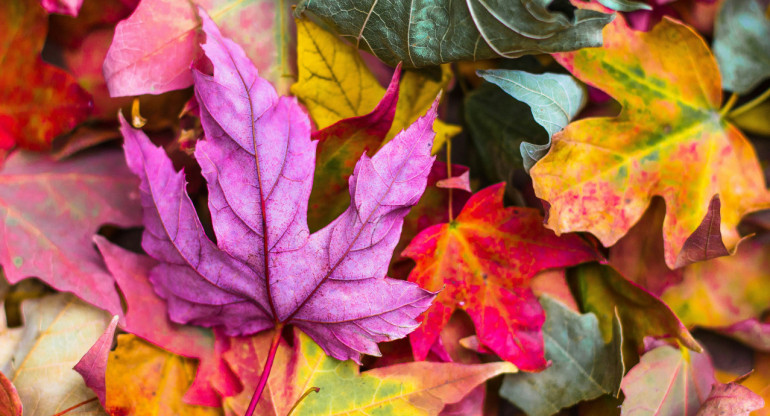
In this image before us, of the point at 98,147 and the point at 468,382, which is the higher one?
the point at 98,147

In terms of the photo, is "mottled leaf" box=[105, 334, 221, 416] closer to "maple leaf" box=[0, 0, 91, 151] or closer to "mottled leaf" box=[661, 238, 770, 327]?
"maple leaf" box=[0, 0, 91, 151]

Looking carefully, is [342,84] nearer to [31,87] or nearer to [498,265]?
[498,265]

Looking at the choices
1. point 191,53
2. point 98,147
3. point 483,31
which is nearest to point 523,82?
point 483,31

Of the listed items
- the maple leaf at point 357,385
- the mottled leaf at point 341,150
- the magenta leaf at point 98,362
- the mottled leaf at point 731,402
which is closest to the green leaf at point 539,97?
the mottled leaf at point 341,150

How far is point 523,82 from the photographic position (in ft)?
1.79

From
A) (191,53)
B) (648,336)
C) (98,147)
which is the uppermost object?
(191,53)

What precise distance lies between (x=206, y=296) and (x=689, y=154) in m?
0.57

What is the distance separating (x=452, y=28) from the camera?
0.55 metres

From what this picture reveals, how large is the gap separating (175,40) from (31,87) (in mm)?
206

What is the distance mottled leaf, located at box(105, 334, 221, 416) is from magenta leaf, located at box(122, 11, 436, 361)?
0.09 metres

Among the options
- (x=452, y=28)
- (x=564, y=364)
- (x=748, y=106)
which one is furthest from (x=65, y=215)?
(x=748, y=106)

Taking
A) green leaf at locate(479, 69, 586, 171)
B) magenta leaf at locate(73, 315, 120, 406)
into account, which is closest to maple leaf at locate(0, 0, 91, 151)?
magenta leaf at locate(73, 315, 120, 406)

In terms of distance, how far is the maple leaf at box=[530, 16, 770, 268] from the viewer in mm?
578

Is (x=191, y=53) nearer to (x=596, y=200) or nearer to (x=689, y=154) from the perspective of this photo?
(x=596, y=200)
